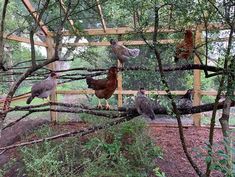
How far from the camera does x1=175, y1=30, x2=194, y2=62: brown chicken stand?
3.01m

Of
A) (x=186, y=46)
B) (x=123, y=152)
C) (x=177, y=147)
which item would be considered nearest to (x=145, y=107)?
(x=186, y=46)

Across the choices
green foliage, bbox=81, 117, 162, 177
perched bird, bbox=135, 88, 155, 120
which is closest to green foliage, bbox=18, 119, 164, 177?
green foliage, bbox=81, 117, 162, 177

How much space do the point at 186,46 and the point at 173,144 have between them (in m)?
2.36

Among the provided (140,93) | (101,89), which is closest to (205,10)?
(140,93)

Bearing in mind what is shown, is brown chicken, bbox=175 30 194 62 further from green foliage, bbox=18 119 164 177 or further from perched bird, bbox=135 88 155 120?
green foliage, bbox=18 119 164 177

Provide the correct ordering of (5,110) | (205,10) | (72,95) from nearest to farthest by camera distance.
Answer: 1. (205,10)
2. (5,110)
3. (72,95)

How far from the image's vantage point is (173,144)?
16.4 feet

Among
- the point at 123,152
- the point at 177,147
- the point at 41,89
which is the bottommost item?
the point at 177,147

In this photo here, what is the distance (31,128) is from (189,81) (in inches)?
137

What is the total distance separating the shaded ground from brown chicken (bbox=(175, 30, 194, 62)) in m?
1.04

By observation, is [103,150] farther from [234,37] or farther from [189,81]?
[189,81]

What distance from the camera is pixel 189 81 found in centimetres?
637

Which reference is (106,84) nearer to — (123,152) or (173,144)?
(123,152)

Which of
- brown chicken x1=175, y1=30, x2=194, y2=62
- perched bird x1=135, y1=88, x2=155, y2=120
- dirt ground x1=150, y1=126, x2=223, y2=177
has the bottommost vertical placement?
dirt ground x1=150, y1=126, x2=223, y2=177
